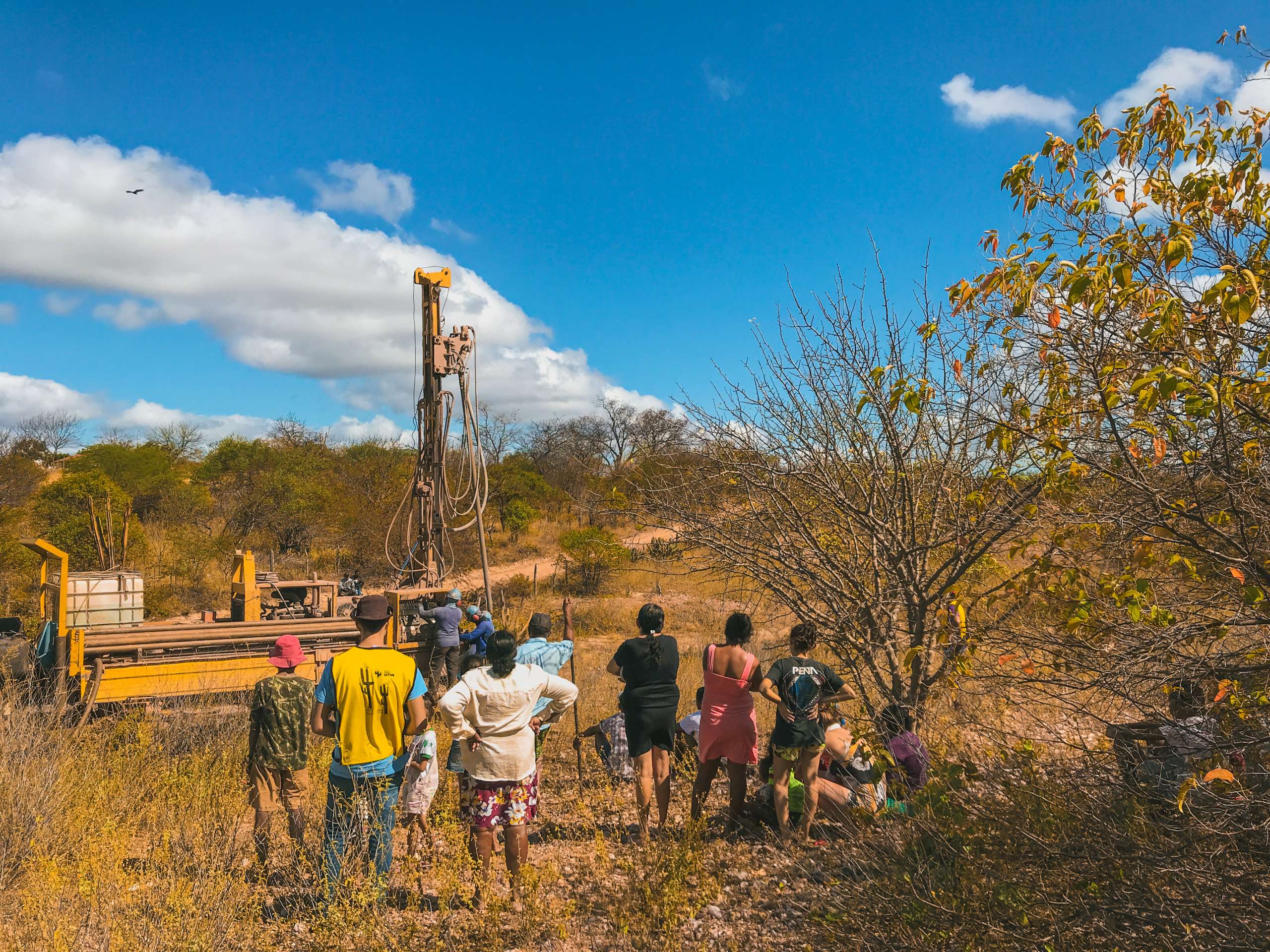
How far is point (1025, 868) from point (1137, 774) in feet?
1.90

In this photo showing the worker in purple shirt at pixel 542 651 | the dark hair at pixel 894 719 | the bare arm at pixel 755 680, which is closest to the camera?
the dark hair at pixel 894 719

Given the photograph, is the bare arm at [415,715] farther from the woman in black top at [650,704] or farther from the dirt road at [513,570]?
the dirt road at [513,570]

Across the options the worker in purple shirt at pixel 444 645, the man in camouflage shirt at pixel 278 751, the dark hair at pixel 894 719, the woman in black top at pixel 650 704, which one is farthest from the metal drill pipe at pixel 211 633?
the dark hair at pixel 894 719

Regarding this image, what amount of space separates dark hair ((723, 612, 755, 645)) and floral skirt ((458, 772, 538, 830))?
148cm

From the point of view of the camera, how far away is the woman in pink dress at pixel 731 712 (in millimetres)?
4641

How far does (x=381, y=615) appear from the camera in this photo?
3.75 m

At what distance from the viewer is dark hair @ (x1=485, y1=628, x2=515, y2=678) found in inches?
152

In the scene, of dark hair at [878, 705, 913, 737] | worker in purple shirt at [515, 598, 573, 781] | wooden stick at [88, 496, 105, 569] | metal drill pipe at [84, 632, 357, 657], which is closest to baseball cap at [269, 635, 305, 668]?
worker in purple shirt at [515, 598, 573, 781]

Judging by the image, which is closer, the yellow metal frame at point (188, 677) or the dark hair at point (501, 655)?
the dark hair at point (501, 655)

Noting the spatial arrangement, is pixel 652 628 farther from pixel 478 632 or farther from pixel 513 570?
pixel 513 570

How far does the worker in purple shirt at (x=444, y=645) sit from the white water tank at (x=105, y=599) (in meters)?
2.98

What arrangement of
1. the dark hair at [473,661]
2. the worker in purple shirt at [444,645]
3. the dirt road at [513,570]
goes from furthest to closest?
the dirt road at [513,570] < the worker in purple shirt at [444,645] < the dark hair at [473,661]

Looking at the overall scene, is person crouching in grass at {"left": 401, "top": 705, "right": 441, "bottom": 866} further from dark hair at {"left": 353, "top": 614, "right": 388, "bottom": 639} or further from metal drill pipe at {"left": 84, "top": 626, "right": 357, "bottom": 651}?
metal drill pipe at {"left": 84, "top": 626, "right": 357, "bottom": 651}

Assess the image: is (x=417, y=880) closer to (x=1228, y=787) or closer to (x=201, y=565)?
(x=1228, y=787)
